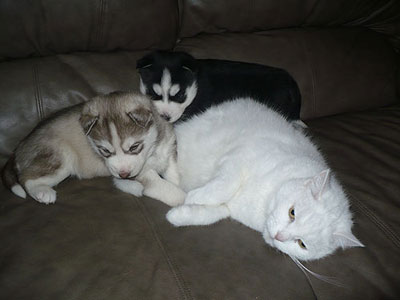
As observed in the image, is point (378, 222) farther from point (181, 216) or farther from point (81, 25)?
point (81, 25)

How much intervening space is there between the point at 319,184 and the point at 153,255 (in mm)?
886

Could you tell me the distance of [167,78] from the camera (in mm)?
2451

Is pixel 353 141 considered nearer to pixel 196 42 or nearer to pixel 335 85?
pixel 335 85

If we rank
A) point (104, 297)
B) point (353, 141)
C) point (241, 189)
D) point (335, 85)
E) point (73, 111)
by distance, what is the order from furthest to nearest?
point (335, 85) < point (353, 141) < point (73, 111) < point (241, 189) < point (104, 297)

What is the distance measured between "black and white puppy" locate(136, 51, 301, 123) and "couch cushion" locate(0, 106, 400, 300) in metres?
0.87

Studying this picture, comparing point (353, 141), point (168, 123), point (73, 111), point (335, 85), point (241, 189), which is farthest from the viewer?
point (335, 85)

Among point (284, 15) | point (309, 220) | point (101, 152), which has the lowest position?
point (101, 152)

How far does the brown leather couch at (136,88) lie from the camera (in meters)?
1.49

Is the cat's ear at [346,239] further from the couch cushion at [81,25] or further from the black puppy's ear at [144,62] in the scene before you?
the couch cushion at [81,25]

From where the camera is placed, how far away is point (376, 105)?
3141 millimetres

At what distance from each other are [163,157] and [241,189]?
66 cm

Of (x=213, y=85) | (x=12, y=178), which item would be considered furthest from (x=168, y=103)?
(x=12, y=178)

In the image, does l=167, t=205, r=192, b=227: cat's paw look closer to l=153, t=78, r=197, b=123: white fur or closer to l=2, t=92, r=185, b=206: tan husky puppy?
l=2, t=92, r=185, b=206: tan husky puppy

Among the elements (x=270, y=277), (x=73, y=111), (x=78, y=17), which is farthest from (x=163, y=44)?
(x=270, y=277)
